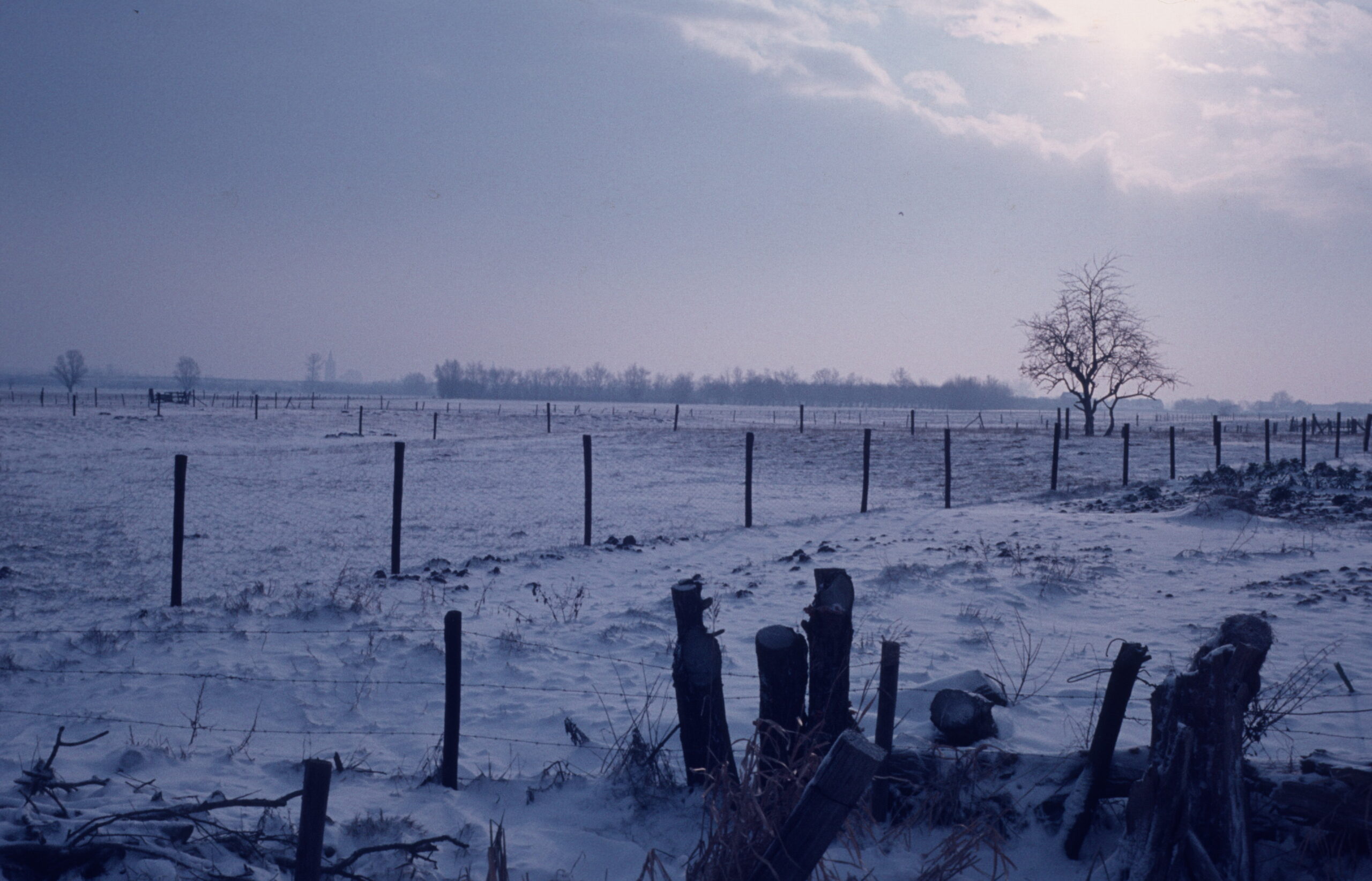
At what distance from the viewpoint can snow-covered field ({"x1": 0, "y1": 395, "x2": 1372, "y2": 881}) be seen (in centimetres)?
412

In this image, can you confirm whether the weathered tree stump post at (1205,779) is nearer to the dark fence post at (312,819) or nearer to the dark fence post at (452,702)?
the dark fence post at (312,819)

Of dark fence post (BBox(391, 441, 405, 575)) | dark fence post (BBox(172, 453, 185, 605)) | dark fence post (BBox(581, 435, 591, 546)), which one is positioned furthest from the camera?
dark fence post (BBox(581, 435, 591, 546))

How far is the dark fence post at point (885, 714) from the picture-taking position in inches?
142

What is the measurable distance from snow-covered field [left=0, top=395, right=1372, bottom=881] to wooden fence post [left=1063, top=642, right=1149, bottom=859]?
110 mm

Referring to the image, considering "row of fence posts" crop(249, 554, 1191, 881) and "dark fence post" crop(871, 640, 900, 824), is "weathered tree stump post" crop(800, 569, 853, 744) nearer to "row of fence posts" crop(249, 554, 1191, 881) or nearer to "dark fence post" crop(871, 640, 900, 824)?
"row of fence posts" crop(249, 554, 1191, 881)

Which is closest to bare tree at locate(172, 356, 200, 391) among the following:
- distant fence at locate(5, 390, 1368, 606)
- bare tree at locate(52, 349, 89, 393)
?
bare tree at locate(52, 349, 89, 393)

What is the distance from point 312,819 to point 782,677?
1824mm

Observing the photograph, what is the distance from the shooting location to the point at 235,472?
2262 cm

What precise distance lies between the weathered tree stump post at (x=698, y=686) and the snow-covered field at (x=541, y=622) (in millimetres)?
325

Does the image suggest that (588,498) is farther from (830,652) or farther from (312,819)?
(312,819)

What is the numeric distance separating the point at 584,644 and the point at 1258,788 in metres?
4.99

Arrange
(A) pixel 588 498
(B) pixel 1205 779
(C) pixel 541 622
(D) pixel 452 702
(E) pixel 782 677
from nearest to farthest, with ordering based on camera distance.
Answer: (B) pixel 1205 779 < (E) pixel 782 677 < (D) pixel 452 702 < (C) pixel 541 622 < (A) pixel 588 498

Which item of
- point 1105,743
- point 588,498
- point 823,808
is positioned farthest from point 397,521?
point 823,808

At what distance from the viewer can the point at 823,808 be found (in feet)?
7.57
